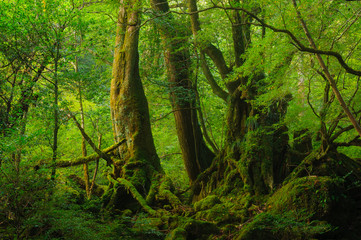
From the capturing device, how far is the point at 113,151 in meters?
7.36

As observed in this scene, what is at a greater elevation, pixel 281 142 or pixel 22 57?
pixel 22 57

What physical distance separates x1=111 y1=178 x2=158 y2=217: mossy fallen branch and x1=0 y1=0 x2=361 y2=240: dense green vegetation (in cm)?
2

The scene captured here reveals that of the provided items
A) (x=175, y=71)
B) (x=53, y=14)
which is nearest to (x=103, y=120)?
(x=175, y=71)

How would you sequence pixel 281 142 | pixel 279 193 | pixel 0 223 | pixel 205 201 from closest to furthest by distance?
pixel 0 223
pixel 279 193
pixel 205 201
pixel 281 142

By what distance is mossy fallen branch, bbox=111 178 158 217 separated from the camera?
5.46 metres

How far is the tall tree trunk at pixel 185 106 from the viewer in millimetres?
8750

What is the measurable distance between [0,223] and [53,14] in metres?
4.21

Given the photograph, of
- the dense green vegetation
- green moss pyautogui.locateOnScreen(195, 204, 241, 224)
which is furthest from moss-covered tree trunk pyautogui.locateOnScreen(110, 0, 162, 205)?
green moss pyautogui.locateOnScreen(195, 204, 241, 224)

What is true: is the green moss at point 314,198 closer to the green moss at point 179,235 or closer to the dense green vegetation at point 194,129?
the dense green vegetation at point 194,129

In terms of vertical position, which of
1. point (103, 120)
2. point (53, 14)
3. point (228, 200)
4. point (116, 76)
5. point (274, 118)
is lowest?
point (228, 200)

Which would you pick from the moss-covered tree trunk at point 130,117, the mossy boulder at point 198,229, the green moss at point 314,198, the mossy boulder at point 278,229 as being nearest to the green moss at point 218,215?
the mossy boulder at point 198,229

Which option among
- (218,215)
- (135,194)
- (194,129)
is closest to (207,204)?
(218,215)

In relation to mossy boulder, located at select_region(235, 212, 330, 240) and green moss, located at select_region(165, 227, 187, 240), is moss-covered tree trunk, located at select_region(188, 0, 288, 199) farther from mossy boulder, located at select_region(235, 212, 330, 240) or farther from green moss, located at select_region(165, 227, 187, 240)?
green moss, located at select_region(165, 227, 187, 240)

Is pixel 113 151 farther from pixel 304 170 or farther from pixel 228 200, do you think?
pixel 304 170
